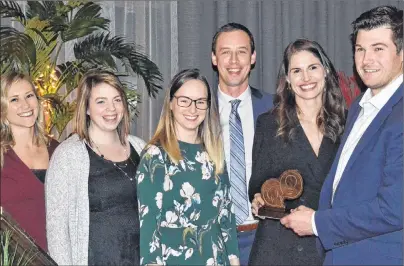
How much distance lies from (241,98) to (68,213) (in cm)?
121

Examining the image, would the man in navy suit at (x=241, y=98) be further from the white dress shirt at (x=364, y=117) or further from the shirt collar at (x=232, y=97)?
the white dress shirt at (x=364, y=117)

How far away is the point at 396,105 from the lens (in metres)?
2.87

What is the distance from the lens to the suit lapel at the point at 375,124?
112 inches

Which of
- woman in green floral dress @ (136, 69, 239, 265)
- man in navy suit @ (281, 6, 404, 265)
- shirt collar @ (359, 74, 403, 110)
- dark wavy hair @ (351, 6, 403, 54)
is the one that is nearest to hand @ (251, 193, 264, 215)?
woman in green floral dress @ (136, 69, 239, 265)

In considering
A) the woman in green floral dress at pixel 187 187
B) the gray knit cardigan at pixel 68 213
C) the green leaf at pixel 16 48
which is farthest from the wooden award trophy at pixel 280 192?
the green leaf at pixel 16 48

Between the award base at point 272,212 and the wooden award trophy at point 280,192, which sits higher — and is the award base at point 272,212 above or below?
below

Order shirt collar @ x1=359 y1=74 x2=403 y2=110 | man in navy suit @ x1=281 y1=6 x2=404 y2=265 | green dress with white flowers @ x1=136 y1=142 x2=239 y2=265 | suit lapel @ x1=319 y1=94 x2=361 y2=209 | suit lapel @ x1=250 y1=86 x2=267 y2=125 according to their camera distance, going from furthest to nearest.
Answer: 1. suit lapel @ x1=250 y1=86 x2=267 y2=125
2. green dress with white flowers @ x1=136 y1=142 x2=239 y2=265
3. suit lapel @ x1=319 y1=94 x2=361 y2=209
4. shirt collar @ x1=359 y1=74 x2=403 y2=110
5. man in navy suit @ x1=281 y1=6 x2=404 y2=265

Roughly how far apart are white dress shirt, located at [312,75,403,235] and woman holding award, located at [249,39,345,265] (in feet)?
1.21

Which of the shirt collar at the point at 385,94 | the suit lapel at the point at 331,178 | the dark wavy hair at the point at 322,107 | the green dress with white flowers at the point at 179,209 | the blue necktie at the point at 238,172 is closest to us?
the shirt collar at the point at 385,94

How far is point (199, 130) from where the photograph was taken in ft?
11.8

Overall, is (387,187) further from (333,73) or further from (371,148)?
(333,73)

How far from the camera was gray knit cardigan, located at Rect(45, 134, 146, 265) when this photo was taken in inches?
136

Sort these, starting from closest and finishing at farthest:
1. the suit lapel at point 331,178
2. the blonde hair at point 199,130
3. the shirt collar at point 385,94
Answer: the shirt collar at point 385,94
the suit lapel at point 331,178
the blonde hair at point 199,130

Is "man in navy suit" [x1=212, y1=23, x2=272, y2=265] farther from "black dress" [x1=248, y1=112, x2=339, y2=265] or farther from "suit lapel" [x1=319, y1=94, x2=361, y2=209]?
"suit lapel" [x1=319, y1=94, x2=361, y2=209]
